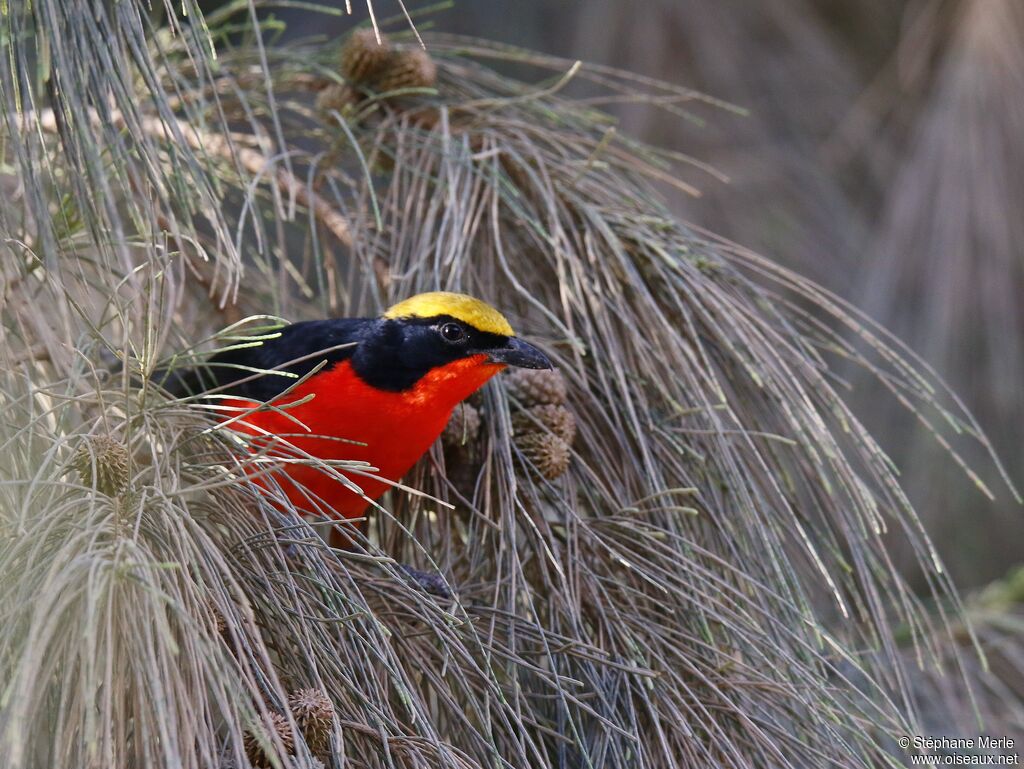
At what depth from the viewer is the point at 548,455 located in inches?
83.7

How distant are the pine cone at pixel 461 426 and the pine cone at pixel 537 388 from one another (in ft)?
0.39

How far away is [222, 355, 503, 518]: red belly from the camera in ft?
7.79

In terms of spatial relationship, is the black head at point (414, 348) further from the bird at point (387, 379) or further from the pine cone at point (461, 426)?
the pine cone at point (461, 426)

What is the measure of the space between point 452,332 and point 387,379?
19 cm

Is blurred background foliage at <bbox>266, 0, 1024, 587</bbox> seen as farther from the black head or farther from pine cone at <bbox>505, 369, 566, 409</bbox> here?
pine cone at <bbox>505, 369, 566, 409</bbox>

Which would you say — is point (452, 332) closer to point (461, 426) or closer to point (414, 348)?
point (414, 348)

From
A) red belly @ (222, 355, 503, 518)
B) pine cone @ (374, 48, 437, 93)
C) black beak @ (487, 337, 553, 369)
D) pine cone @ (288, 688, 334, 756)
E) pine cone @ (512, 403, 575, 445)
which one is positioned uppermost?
pine cone @ (374, 48, 437, 93)

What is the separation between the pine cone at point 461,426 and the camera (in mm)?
2354

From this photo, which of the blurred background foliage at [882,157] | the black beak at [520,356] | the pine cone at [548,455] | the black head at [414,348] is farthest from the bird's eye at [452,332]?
the blurred background foliage at [882,157]

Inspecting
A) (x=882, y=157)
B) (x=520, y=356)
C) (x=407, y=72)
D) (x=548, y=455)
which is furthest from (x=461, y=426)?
(x=882, y=157)

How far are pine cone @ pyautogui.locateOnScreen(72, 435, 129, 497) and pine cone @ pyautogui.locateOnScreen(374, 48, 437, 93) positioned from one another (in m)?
1.41

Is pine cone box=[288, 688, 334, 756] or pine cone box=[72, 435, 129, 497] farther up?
pine cone box=[72, 435, 129, 497]

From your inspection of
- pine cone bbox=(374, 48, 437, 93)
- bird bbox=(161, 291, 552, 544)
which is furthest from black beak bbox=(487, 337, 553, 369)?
pine cone bbox=(374, 48, 437, 93)

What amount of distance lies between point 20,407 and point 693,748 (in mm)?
1142
